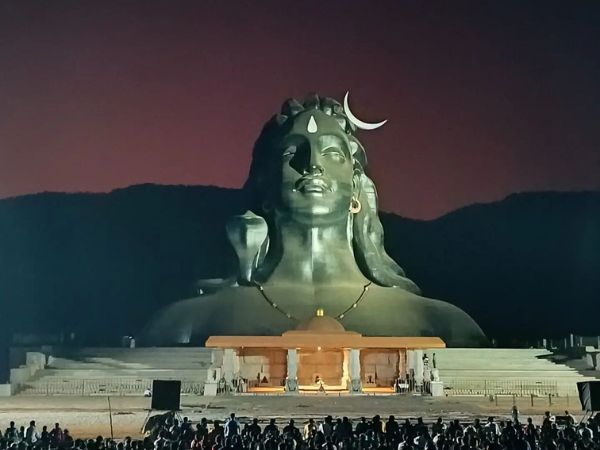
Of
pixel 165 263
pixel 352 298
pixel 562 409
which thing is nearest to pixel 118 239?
pixel 165 263

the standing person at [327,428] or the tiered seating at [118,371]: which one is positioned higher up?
the tiered seating at [118,371]

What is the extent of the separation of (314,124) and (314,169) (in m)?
1.18

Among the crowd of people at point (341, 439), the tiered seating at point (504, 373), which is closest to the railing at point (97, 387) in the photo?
the tiered seating at point (504, 373)

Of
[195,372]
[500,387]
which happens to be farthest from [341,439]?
[500,387]

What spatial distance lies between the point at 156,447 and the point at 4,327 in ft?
40.8

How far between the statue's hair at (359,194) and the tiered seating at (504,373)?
336 centimetres

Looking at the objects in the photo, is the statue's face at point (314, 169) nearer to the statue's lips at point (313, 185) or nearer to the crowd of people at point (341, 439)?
the statue's lips at point (313, 185)

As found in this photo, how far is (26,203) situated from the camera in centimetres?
2322

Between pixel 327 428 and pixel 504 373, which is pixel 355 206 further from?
Result: pixel 327 428

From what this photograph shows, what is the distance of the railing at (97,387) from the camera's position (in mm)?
19109

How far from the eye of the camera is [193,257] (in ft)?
82.5

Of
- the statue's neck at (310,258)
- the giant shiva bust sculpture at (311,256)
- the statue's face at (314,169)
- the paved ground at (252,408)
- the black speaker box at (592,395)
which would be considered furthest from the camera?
the statue's neck at (310,258)

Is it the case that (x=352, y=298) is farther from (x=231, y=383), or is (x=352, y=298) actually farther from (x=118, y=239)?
(x=118, y=239)

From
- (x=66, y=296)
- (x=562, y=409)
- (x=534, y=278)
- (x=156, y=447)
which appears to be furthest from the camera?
(x=534, y=278)
